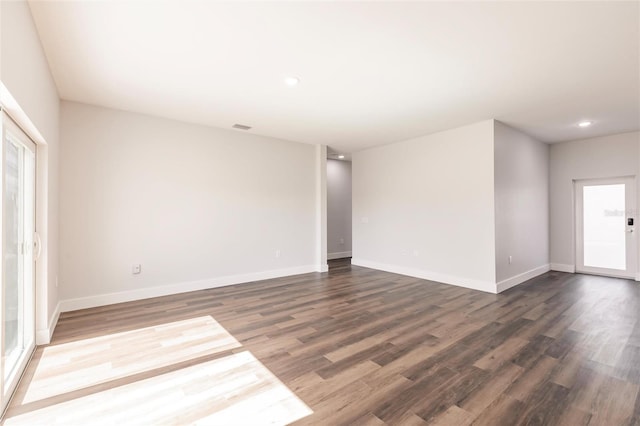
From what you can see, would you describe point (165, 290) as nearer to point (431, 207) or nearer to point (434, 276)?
point (434, 276)

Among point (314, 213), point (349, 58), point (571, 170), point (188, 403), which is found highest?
point (349, 58)

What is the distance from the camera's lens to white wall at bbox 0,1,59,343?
1.70m

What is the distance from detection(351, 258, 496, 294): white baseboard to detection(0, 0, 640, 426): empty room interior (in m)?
0.03

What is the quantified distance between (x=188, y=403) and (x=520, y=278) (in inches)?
211

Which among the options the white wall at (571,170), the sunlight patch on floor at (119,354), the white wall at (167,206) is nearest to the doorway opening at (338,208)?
the white wall at (167,206)

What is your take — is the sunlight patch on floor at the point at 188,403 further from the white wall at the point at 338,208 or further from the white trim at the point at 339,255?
the white wall at the point at 338,208

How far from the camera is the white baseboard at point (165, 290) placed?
3726 millimetres

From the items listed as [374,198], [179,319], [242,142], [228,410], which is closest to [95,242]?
[179,319]

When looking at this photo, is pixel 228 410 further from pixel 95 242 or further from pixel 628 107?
pixel 628 107

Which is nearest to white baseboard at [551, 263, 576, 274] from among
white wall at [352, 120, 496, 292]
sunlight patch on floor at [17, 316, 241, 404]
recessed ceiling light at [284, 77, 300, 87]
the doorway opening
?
white wall at [352, 120, 496, 292]

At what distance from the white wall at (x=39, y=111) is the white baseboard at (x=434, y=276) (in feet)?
17.0

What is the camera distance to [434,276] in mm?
5254

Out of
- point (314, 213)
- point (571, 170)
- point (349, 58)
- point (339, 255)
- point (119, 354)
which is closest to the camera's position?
point (119, 354)

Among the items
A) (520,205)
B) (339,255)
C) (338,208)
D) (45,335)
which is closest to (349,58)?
(45,335)
